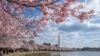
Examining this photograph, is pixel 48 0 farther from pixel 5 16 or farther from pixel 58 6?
pixel 5 16

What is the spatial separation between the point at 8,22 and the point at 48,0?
898 centimetres

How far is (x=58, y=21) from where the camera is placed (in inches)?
434

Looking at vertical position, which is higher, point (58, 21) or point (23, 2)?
point (23, 2)

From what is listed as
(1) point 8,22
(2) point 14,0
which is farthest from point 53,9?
(1) point 8,22

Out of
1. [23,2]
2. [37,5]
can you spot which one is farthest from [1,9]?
[37,5]

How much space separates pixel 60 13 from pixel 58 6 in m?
0.37

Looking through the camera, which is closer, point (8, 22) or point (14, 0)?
point (14, 0)

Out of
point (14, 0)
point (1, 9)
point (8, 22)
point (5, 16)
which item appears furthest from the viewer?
point (8, 22)

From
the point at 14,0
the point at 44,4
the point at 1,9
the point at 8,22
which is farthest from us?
the point at 8,22

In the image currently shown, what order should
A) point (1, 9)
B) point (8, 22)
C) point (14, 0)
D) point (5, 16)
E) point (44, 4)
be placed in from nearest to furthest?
point (44, 4), point (14, 0), point (1, 9), point (5, 16), point (8, 22)

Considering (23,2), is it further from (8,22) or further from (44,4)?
(8,22)

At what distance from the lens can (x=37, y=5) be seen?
1034 cm

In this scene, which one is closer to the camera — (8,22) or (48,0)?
(48,0)

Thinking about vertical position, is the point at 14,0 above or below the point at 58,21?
above
